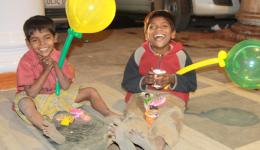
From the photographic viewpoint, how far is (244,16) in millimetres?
4281

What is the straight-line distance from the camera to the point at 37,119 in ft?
6.08

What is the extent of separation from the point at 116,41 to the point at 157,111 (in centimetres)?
249

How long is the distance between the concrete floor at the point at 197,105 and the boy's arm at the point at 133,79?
0.66 feet

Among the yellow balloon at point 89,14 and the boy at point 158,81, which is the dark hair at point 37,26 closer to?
the yellow balloon at point 89,14

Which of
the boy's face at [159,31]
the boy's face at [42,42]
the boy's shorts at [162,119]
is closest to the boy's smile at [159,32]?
the boy's face at [159,31]

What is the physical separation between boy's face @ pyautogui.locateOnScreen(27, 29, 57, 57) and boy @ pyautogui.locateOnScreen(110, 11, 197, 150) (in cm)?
46

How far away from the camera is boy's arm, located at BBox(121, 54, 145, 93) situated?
2029mm

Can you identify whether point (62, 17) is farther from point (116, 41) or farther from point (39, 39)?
point (39, 39)

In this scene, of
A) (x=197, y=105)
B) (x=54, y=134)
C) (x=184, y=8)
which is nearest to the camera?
(x=54, y=134)

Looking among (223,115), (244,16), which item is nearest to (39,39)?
(223,115)

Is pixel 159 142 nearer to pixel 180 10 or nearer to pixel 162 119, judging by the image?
pixel 162 119

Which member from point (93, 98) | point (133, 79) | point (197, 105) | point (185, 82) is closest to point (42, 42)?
point (93, 98)

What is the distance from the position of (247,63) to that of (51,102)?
40.0 inches

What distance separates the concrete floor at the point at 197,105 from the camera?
178 centimetres
